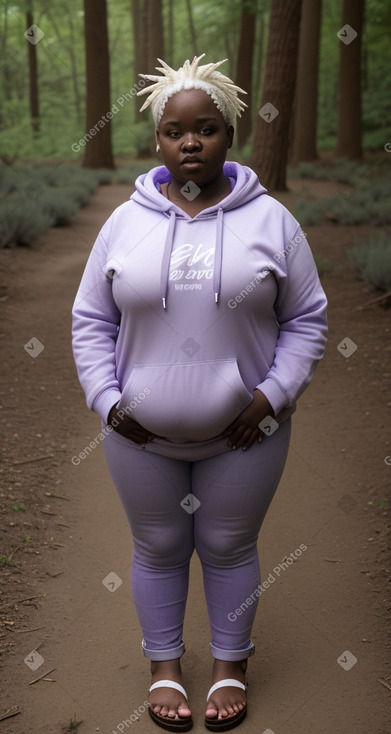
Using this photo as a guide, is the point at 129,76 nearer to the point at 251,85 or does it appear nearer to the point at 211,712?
the point at 251,85

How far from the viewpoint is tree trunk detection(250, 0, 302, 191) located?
1137cm

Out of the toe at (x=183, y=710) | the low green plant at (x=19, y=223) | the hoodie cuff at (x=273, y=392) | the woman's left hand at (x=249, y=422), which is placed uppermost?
the hoodie cuff at (x=273, y=392)

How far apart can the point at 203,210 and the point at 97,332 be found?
511 mm

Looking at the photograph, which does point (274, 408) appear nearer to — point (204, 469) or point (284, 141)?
point (204, 469)

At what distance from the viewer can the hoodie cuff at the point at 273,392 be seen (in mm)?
2578

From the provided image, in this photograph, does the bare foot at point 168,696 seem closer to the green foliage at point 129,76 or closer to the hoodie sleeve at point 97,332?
the hoodie sleeve at point 97,332

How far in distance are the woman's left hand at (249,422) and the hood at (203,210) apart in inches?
13.8

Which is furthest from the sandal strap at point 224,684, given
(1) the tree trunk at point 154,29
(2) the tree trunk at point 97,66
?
(1) the tree trunk at point 154,29

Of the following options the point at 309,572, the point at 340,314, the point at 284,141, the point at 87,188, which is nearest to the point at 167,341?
the point at 309,572

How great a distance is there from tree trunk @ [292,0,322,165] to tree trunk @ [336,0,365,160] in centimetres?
74

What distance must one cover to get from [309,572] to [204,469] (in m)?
1.54

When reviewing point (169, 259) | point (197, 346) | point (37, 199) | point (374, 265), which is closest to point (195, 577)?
point (197, 346)

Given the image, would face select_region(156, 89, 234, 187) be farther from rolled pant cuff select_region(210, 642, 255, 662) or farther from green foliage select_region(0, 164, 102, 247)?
green foliage select_region(0, 164, 102, 247)

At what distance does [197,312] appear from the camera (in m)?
2.46
